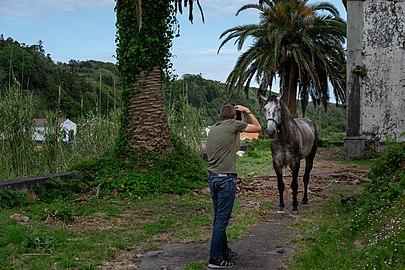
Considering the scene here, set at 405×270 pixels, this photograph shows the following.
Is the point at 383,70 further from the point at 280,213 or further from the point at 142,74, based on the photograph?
the point at 280,213

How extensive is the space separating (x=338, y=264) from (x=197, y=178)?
691cm

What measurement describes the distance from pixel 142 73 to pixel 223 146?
650 cm

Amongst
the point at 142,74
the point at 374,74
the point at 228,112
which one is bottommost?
the point at 228,112

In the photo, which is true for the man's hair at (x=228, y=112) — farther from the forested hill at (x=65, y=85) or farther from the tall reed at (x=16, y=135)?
the forested hill at (x=65, y=85)

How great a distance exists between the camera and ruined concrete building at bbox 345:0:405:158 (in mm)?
19766

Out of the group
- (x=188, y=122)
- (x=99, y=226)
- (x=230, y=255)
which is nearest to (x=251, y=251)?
(x=230, y=255)

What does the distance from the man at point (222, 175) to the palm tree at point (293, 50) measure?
19.3m

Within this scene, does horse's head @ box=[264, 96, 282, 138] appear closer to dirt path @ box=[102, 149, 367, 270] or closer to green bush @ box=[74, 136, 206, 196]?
dirt path @ box=[102, 149, 367, 270]

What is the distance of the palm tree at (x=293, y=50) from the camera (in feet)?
86.6

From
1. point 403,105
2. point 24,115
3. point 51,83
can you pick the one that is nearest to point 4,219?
point 24,115

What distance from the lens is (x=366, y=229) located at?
24.9 feet

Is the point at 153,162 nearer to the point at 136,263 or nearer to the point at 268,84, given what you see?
the point at 136,263

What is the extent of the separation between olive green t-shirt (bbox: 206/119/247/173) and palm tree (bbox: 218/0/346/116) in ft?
63.3

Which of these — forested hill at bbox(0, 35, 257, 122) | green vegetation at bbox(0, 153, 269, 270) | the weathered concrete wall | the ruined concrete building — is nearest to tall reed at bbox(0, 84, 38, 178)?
green vegetation at bbox(0, 153, 269, 270)
